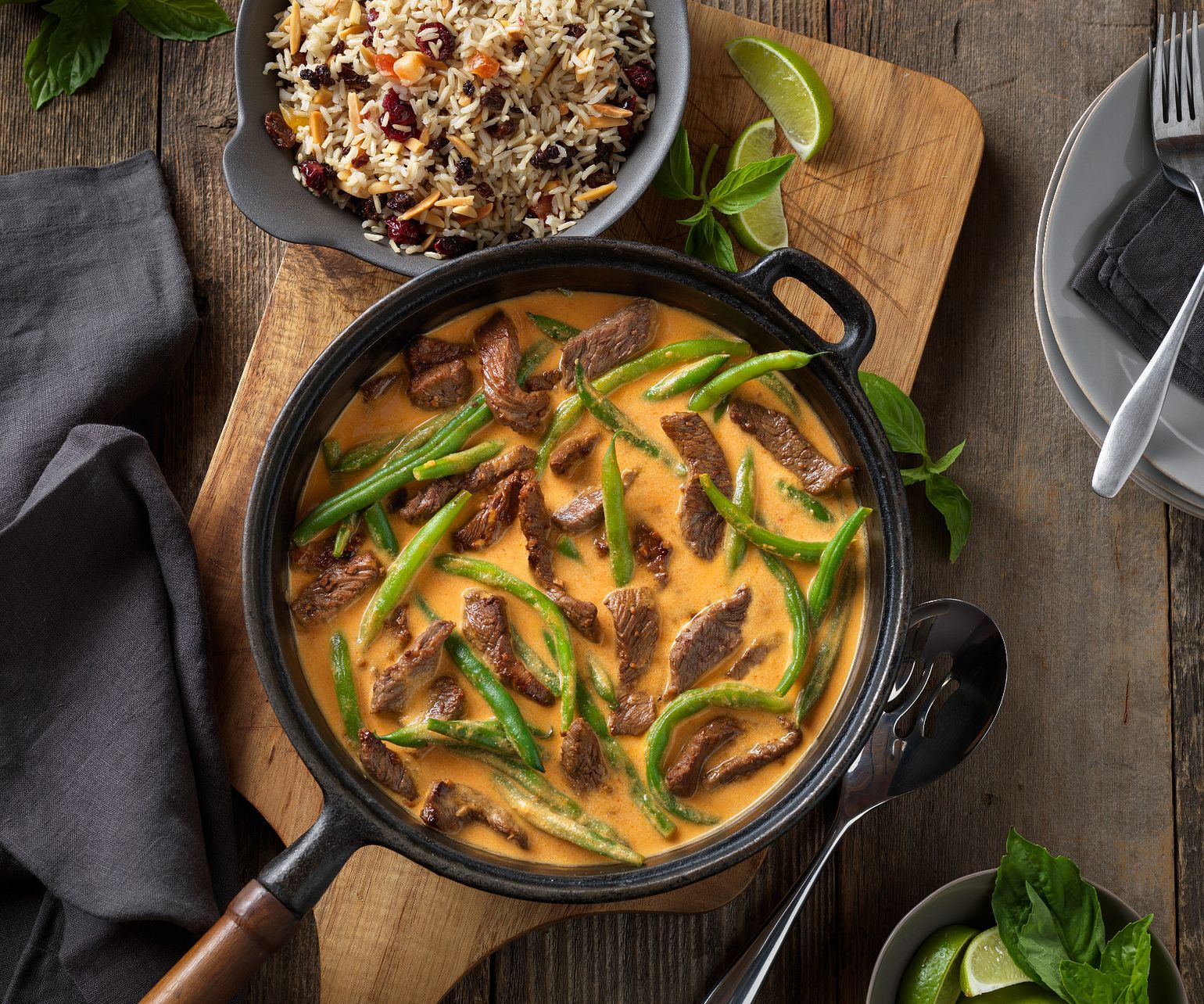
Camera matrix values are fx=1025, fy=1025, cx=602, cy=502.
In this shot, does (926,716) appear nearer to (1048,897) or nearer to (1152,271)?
(1048,897)

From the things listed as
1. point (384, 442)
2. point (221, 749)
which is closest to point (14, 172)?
point (384, 442)

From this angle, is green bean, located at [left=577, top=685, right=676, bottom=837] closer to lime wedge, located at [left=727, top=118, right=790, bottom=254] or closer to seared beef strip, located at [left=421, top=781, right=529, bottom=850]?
seared beef strip, located at [left=421, top=781, right=529, bottom=850]

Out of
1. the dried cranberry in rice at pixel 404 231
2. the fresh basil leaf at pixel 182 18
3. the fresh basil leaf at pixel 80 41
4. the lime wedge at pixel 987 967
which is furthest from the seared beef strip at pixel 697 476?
the fresh basil leaf at pixel 80 41

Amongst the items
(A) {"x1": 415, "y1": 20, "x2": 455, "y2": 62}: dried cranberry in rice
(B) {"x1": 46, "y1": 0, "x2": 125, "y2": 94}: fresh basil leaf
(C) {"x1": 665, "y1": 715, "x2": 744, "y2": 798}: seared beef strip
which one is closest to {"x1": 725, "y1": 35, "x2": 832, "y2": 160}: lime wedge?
(A) {"x1": 415, "y1": 20, "x2": 455, "y2": 62}: dried cranberry in rice

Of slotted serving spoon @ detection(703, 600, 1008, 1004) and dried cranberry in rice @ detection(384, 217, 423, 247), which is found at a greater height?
dried cranberry in rice @ detection(384, 217, 423, 247)

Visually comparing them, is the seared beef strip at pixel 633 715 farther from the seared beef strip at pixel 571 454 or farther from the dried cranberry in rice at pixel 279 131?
the dried cranberry in rice at pixel 279 131

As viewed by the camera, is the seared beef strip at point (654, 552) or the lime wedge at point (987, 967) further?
the lime wedge at point (987, 967)

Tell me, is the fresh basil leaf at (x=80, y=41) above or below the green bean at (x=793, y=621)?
above
